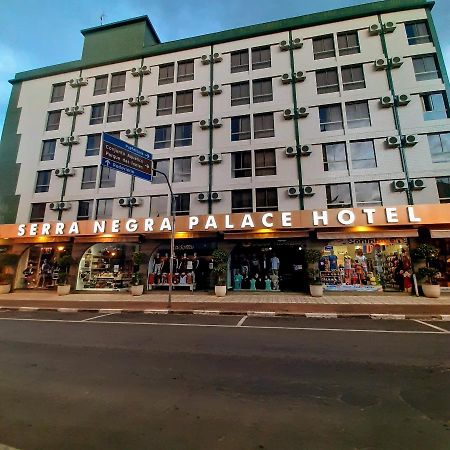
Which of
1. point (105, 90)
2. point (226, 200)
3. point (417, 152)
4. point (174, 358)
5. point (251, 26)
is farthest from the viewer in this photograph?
point (105, 90)

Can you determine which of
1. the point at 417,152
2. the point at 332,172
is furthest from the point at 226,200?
the point at 417,152

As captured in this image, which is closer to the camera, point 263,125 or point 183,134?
point 263,125

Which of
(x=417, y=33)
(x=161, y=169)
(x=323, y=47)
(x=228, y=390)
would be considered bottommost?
(x=228, y=390)

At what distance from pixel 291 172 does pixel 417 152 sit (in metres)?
8.11

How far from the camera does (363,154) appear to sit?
17.9m

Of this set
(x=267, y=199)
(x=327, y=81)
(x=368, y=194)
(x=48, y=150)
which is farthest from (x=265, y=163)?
(x=48, y=150)

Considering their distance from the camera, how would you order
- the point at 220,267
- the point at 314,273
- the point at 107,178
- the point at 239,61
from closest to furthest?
the point at 314,273 < the point at 220,267 < the point at 107,178 < the point at 239,61

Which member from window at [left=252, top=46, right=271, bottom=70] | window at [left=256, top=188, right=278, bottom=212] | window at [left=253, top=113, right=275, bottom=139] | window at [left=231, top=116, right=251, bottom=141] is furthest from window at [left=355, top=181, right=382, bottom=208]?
window at [left=252, top=46, right=271, bottom=70]

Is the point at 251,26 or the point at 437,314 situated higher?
the point at 251,26

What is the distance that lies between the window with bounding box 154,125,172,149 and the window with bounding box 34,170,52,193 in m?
10.4

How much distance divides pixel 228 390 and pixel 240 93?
2183 cm

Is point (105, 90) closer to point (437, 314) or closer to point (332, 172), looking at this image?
point (332, 172)

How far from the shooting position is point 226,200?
63.2 ft

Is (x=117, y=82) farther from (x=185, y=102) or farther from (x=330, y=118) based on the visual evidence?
(x=330, y=118)
